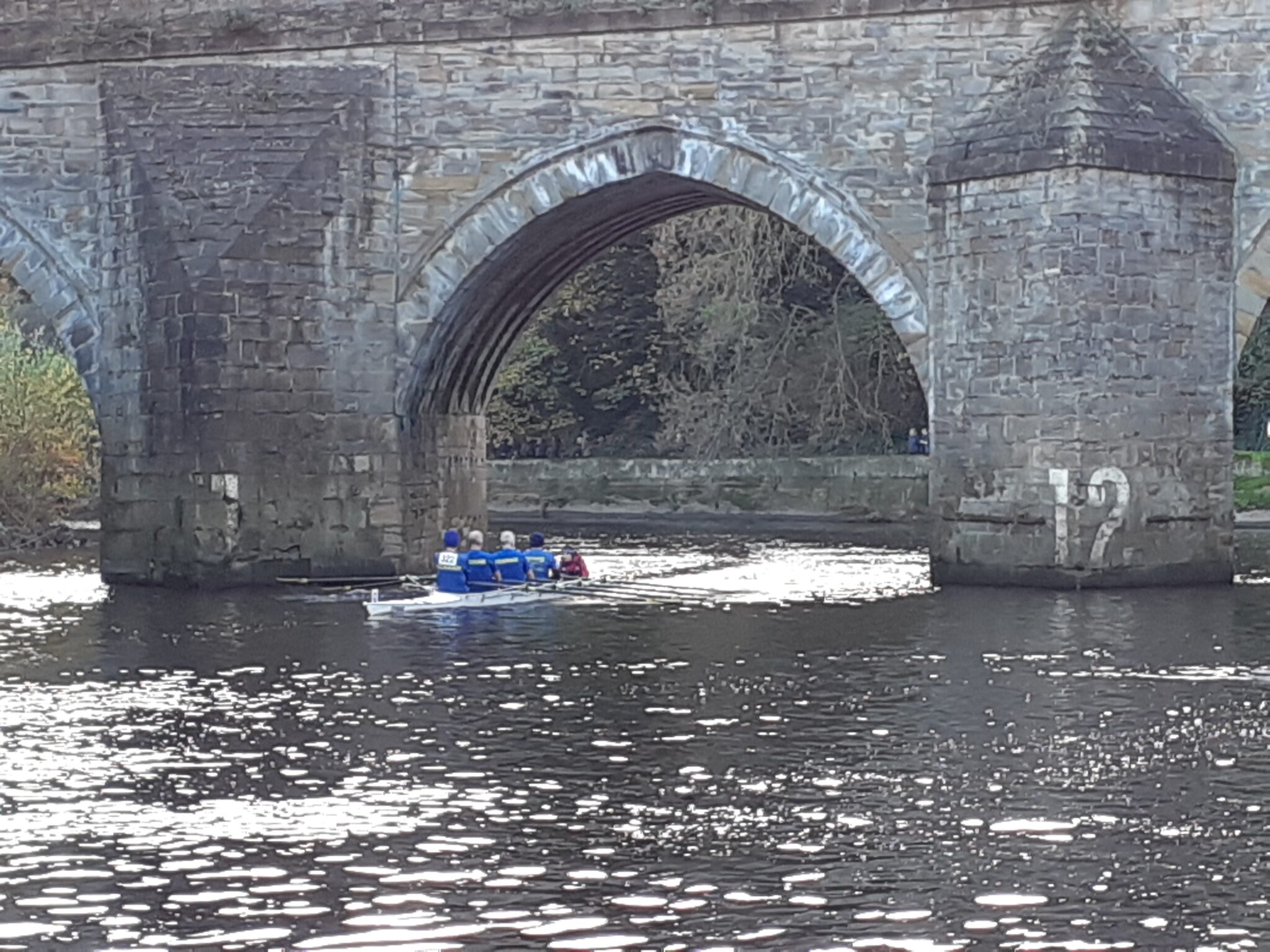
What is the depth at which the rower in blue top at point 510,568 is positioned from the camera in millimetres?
16797

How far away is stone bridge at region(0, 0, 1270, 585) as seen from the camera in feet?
53.7

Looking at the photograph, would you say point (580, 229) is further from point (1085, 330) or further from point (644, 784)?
point (644, 784)

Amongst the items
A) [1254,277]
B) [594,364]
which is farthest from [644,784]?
[594,364]

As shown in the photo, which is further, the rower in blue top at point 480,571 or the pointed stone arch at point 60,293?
the pointed stone arch at point 60,293

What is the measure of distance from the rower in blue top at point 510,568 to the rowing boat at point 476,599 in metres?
0.12

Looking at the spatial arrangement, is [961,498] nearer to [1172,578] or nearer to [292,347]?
[1172,578]

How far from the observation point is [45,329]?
3750 cm

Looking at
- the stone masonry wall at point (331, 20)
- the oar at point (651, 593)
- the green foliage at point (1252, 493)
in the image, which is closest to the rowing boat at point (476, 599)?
the oar at point (651, 593)

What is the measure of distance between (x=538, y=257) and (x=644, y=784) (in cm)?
1171

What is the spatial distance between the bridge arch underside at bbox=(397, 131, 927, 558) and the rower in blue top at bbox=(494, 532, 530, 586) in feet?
6.72

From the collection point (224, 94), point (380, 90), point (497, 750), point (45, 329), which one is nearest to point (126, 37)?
point (224, 94)

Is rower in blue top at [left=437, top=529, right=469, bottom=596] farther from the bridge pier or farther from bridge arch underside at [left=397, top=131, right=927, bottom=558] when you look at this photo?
the bridge pier

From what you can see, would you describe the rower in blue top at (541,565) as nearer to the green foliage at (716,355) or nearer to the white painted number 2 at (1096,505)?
the white painted number 2 at (1096,505)

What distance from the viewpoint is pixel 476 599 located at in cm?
1627
